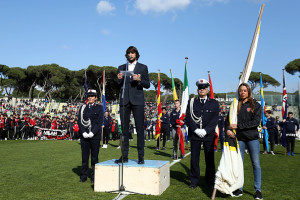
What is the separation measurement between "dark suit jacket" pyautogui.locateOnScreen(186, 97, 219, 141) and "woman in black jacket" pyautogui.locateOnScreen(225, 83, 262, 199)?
59cm

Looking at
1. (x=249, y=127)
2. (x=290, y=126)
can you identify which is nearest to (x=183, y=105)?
(x=249, y=127)

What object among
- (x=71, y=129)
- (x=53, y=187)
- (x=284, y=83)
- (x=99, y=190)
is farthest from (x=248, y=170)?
(x=71, y=129)

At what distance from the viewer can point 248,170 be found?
7.99 m

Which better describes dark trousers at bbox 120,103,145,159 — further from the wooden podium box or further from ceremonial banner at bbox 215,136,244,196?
ceremonial banner at bbox 215,136,244,196

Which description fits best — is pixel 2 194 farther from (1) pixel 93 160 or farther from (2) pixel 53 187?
(1) pixel 93 160

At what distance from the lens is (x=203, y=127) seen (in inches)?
213

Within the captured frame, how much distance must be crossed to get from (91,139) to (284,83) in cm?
1285

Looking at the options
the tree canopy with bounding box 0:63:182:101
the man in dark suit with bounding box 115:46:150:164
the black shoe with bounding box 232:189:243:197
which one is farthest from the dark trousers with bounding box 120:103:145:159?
the tree canopy with bounding box 0:63:182:101

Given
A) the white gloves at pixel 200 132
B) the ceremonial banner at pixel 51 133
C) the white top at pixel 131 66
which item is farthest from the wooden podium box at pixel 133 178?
the ceremonial banner at pixel 51 133

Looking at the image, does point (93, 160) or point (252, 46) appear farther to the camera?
point (93, 160)

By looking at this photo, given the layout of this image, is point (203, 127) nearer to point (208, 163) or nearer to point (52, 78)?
point (208, 163)

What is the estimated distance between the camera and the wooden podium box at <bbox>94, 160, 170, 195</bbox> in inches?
184

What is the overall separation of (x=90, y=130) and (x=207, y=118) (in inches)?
100

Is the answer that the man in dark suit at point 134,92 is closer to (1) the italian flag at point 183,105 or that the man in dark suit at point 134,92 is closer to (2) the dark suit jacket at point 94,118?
(2) the dark suit jacket at point 94,118
